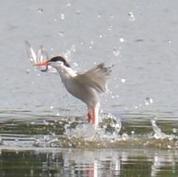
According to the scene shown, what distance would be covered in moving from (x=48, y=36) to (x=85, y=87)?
10170mm

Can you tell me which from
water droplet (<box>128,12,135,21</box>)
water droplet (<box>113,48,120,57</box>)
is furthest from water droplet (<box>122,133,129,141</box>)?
water droplet (<box>128,12,135,21</box>)

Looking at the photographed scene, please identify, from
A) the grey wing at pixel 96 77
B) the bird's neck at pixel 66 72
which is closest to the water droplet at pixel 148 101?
the grey wing at pixel 96 77

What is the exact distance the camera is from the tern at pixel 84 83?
1602 centimetres

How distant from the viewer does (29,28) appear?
89.2 ft

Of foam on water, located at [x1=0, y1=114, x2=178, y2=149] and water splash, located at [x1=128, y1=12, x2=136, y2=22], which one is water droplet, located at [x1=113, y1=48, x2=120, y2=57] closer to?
water splash, located at [x1=128, y1=12, x2=136, y2=22]

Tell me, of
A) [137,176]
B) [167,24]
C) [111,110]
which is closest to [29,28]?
[167,24]

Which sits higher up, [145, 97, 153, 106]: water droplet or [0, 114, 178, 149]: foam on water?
[145, 97, 153, 106]: water droplet

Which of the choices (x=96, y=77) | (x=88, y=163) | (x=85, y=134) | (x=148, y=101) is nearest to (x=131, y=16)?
(x=148, y=101)

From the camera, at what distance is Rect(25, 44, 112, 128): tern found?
16016 millimetres

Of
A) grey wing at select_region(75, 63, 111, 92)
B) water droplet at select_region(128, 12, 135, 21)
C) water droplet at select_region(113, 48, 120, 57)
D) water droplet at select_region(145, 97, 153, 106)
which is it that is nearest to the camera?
grey wing at select_region(75, 63, 111, 92)

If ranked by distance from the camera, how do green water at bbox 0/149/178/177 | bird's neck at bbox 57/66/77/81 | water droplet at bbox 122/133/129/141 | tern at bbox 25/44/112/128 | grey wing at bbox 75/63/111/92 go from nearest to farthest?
green water at bbox 0/149/178/177 → water droplet at bbox 122/133/129/141 → grey wing at bbox 75/63/111/92 → tern at bbox 25/44/112/128 → bird's neck at bbox 57/66/77/81

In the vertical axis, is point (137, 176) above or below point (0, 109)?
below

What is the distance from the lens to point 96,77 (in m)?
15.9

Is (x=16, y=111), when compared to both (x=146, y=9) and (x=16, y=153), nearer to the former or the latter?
(x=16, y=153)
